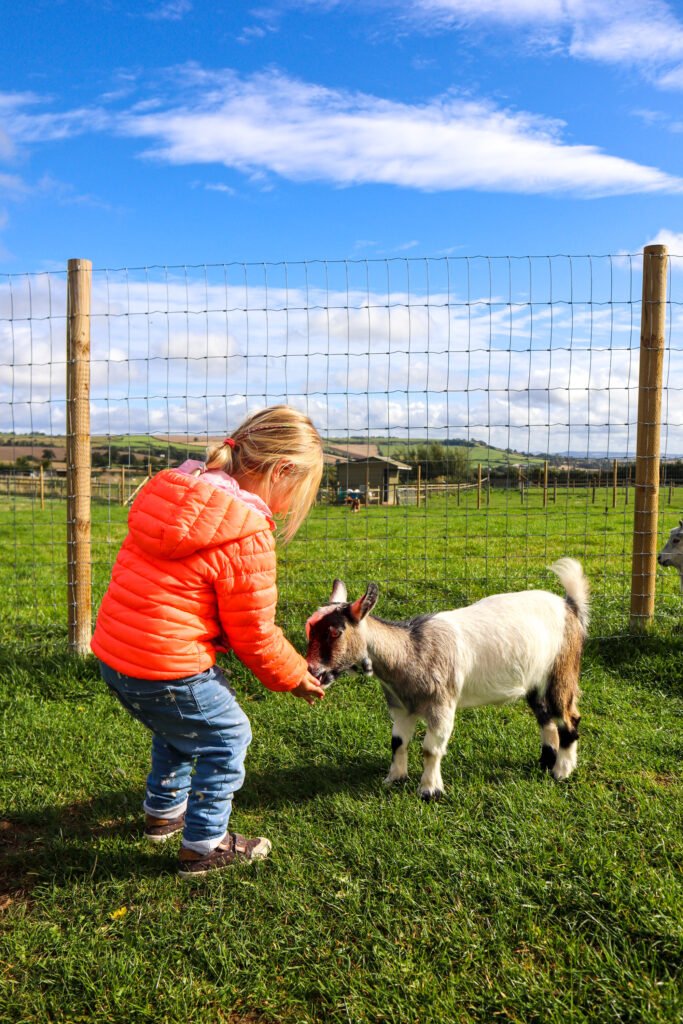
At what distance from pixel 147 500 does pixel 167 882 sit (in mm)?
1686

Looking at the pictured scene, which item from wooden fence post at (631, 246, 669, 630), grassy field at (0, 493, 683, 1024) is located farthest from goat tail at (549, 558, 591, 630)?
wooden fence post at (631, 246, 669, 630)

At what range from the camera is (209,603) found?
3279mm

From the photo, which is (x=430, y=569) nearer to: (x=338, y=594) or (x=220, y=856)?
(x=338, y=594)

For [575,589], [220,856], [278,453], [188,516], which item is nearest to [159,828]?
[220,856]

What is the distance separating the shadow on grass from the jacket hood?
1531 millimetres

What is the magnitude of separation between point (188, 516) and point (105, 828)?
188cm

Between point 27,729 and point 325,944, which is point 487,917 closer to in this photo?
point 325,944

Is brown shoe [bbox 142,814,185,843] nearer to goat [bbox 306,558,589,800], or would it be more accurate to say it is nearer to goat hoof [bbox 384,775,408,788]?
goat [bbox 306,558,589,800]

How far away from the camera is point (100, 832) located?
3924mm

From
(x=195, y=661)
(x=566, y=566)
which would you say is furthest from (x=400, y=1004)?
(x=566, y=566)

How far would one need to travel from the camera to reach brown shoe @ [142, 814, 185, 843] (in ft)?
12.5

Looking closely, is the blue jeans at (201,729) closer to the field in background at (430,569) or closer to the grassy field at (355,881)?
the grassy field at (355,881)

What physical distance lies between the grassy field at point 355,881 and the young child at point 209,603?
1.39 ft

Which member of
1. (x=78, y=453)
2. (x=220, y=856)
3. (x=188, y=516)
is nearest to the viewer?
(x=188, y=516)
